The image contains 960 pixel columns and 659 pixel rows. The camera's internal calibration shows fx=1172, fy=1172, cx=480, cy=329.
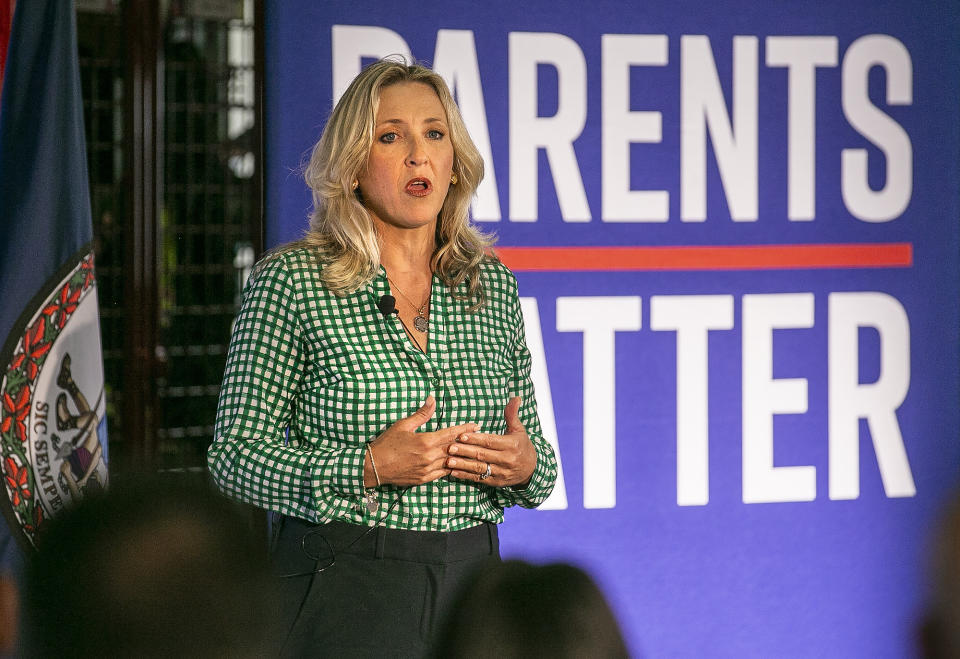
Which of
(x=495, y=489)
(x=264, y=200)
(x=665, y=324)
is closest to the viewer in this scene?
(x=495, y=489)

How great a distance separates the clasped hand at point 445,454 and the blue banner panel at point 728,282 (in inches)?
53.5

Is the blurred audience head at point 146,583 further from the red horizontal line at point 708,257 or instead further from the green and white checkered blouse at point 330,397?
the red horizontal line at point 708,257

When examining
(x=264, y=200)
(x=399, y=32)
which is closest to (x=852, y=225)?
(x=399, y=32)

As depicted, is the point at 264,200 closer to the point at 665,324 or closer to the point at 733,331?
the point at 665,324

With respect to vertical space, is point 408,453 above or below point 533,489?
above

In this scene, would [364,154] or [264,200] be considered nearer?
[364,154]

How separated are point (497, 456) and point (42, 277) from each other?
157 cm

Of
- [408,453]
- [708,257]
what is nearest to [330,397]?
[408,453]

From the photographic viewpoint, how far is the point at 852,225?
3646mm

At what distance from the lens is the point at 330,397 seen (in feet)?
6.72

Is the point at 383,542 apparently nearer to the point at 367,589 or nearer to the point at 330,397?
the point at 367,589

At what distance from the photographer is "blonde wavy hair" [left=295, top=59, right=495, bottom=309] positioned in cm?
219

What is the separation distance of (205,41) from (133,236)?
587mm

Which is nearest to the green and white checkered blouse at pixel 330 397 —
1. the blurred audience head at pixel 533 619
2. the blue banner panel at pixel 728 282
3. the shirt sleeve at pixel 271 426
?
the shirt sleeve at pixel 271 426
